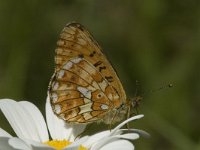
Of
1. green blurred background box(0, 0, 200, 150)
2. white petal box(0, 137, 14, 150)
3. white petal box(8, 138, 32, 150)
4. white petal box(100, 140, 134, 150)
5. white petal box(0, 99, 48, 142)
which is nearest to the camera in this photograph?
white petal box(8, 138, 32, 150)

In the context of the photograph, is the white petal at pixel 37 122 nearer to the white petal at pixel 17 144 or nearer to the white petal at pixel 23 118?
the white petal at pixel 23 118

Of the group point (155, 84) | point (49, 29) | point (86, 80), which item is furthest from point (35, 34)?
point (86, 80)

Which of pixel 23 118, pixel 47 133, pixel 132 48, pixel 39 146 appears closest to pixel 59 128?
pixel 47 133

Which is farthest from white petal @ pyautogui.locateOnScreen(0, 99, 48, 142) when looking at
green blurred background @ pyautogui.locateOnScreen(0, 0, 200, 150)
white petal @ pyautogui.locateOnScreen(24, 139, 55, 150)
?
green blurred background @ pyautogui.locateOnScreen(0, 0, 200, 150)

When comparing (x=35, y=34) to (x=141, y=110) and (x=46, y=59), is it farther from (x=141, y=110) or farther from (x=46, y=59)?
(x=141, y=110)

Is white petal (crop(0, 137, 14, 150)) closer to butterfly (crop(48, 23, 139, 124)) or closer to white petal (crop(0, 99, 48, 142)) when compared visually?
white petal (crop(0, 99, 48, 142))

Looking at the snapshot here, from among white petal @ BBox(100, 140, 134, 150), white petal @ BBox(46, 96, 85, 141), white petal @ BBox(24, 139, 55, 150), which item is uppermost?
white petal @ BBox(24, 139, 55, 150)
